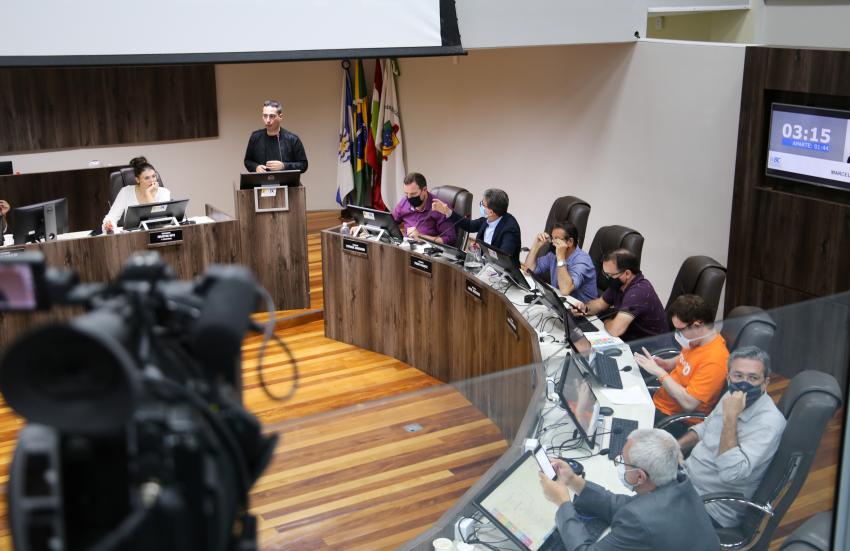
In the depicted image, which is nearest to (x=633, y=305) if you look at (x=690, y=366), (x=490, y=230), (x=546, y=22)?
(x=690, y=366)

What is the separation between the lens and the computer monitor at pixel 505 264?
498 cm

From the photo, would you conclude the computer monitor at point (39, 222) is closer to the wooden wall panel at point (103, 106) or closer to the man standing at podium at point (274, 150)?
the man standing at podium at point (274, 150)

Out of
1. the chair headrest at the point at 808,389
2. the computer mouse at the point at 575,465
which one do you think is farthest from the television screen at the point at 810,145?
the computer mouse at the point at 575,465

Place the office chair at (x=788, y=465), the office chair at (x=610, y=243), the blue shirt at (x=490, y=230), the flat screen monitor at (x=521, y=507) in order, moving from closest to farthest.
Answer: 1. the flat screen monitor at (x=521, y=507)
2. the office chair at (x=788, y=465)
3. the office chair at (x=610, y=243)
4. the blue shirt at (x=490, y=230)

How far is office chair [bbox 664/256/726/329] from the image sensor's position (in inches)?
175

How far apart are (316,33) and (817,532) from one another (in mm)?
4173

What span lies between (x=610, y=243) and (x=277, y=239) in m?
2.69

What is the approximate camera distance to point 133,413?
1181 mm

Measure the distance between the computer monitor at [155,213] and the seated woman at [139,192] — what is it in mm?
120

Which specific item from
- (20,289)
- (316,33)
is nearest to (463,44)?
(316,33)

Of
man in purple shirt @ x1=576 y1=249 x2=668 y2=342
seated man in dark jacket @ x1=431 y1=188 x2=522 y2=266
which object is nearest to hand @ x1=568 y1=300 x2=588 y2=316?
man in purple shirt @ x1=576 y1=249 x2=668 y2=342

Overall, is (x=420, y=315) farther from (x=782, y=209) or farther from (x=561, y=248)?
(x=782, y=209)

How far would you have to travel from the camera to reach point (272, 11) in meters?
5.63

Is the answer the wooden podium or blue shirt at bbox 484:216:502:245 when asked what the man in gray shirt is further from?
the wooden podium
